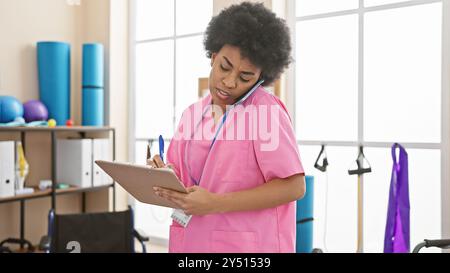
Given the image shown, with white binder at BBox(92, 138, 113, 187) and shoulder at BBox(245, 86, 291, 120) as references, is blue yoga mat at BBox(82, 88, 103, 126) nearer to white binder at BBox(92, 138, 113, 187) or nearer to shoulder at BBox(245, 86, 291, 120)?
white binder at BBox(92, 138, 113, 187)

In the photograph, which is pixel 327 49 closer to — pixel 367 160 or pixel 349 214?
pixel 367 160

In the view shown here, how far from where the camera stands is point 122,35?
331 cm

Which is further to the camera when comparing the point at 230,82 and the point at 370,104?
the point at 370,104

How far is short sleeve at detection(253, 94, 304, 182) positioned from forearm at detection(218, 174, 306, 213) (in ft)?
0.08

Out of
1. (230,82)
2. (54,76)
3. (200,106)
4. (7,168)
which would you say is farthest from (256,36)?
(54,76)

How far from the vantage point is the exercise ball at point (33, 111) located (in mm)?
2723

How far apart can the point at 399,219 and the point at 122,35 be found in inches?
95.7

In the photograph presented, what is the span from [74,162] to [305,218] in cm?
165

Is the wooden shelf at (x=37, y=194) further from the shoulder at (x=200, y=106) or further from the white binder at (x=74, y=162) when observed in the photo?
the shoulder at (x=200, y=106)

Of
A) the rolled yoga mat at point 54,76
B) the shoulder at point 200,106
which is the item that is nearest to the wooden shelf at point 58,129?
the rolled yoga mat at point 54,76

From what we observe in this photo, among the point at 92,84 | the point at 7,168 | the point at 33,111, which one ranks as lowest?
the point at 7,168

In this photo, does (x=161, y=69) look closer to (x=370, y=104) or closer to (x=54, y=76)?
(x=54, y=76)

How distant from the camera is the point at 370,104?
7.93 ft
